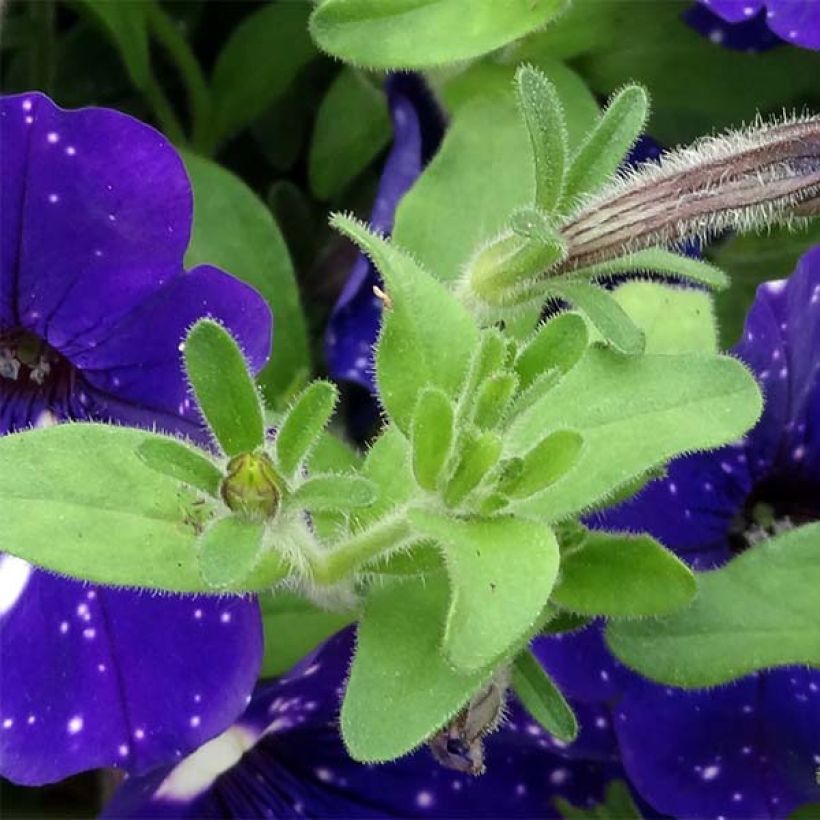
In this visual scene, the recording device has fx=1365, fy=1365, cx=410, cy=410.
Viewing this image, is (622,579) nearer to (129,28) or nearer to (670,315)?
(670,315)

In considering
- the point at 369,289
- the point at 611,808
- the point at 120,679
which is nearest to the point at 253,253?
the point at 369,289

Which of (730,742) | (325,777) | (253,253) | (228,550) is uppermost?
(228,550)

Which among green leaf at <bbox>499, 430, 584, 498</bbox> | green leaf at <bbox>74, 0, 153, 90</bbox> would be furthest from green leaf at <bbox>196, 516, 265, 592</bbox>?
green leaf at <bbox>74, 0, 153, 90</bbox>

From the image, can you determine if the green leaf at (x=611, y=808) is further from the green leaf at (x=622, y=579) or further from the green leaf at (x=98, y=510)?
the green leaf at (x=98, y=510)

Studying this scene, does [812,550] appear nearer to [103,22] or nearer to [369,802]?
[369,802]

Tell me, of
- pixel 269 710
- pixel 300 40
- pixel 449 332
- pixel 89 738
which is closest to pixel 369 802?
pixel 269 710

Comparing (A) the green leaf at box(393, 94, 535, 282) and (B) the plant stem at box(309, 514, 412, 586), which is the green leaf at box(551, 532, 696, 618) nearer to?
(B) the plant stem at box(309, 514, 412, 586)
